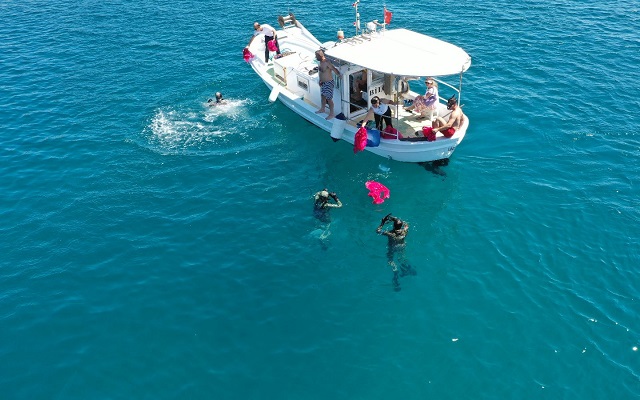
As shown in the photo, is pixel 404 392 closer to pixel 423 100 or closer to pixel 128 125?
pixel 423 100

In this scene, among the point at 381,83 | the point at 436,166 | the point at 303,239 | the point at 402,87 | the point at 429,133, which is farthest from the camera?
the point at 402,87

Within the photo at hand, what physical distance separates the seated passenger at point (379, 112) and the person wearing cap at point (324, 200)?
482cm

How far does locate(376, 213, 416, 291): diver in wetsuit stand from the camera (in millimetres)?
22422

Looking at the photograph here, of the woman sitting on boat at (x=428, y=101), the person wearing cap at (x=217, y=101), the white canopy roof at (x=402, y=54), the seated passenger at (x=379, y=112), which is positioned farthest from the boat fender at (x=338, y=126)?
the person wearing cap at (x=217, y=101)

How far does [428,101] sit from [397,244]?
9.14 meters

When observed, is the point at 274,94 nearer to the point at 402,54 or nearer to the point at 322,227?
the point at 402,54

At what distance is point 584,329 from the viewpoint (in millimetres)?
19609

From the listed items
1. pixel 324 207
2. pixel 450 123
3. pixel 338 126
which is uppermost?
pixel 450 123

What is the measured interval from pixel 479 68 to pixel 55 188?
27.6 m

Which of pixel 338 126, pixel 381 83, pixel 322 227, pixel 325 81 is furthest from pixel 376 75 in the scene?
pixel 322 227

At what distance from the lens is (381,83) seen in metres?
28.9

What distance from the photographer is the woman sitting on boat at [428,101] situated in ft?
91.0

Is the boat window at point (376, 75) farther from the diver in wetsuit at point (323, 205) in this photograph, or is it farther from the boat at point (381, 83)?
the diver in wetsuit at point (323, 205)

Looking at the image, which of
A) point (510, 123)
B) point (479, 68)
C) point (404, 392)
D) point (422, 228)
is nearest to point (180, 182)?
point (422, 228)
